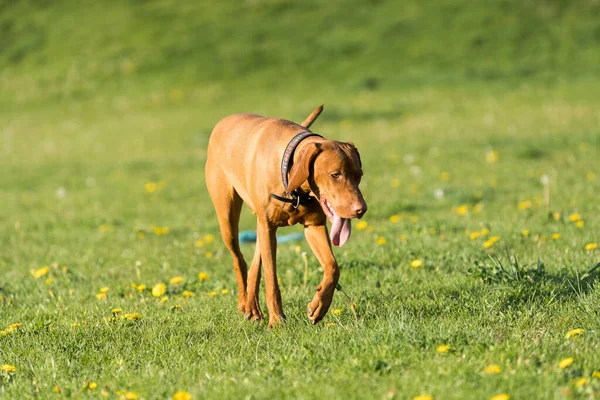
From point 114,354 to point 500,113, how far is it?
494 inches

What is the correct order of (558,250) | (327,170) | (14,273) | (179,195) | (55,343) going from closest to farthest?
(327,170), (55,343), (558,250), (14,273), (179,195)

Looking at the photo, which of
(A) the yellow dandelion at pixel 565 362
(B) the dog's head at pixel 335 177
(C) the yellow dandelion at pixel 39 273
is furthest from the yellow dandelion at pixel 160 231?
(A) the yellow dandelion at pixel 565 362

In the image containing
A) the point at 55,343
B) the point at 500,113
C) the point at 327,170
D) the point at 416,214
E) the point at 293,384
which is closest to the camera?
the point at 293,384

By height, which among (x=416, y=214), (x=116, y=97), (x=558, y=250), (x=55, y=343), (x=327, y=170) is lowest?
(x=116, y=97)

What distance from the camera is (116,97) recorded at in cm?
2147

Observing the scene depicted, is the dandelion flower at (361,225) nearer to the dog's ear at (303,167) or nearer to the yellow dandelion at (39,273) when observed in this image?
the yellow dandelion at (39,273)

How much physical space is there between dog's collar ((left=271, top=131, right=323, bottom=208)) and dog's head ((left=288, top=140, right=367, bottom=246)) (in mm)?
125

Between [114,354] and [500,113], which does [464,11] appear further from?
[114,354]

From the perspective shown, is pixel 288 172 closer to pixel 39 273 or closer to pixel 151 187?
pixel 39 273

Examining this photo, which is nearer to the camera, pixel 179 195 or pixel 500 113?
pixel 179 195

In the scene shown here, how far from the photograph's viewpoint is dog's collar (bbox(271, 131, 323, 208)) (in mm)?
4453

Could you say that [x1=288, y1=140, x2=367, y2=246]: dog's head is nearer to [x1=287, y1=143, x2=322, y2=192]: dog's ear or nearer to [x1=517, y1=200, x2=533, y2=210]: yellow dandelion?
[x1=287, y1=143, x2=322, y2=192]: dog's ear

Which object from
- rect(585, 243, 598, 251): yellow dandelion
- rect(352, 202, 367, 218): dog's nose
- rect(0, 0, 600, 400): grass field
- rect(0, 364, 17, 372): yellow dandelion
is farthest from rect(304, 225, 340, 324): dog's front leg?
rect(585, 243, 598, 251): yellow dandelion

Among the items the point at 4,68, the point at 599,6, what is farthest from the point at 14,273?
the point at 599,6
